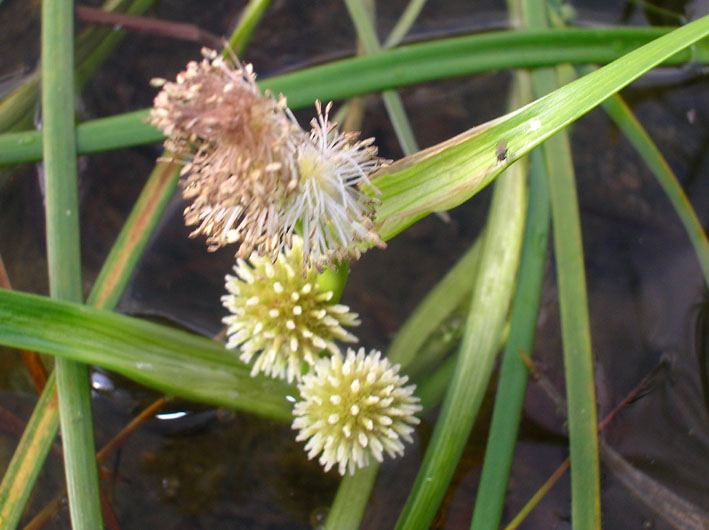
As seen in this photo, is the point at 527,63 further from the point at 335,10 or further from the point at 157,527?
the point at 157,527

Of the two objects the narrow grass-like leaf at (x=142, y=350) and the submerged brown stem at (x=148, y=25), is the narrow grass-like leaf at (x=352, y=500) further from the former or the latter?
the submerged brown stem at (x=148, y=25)

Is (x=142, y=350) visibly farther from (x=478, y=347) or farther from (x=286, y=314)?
(x=478, y=347)

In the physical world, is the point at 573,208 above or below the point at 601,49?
below

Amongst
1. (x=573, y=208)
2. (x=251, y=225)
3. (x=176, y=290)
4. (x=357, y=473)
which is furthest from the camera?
(x=176, y=290)

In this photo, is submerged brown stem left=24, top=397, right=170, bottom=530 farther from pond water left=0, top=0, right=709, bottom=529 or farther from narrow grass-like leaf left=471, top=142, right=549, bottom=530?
narrow grass-like leaf left=471, top=142, right=549, bottom=530

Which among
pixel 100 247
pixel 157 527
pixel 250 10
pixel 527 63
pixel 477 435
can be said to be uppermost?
pixel 250 10

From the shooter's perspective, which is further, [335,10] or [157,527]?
[335,10]

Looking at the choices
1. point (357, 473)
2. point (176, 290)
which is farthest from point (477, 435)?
point (176, 290)

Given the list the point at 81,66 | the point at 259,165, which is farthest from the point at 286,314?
the point at 81,66
